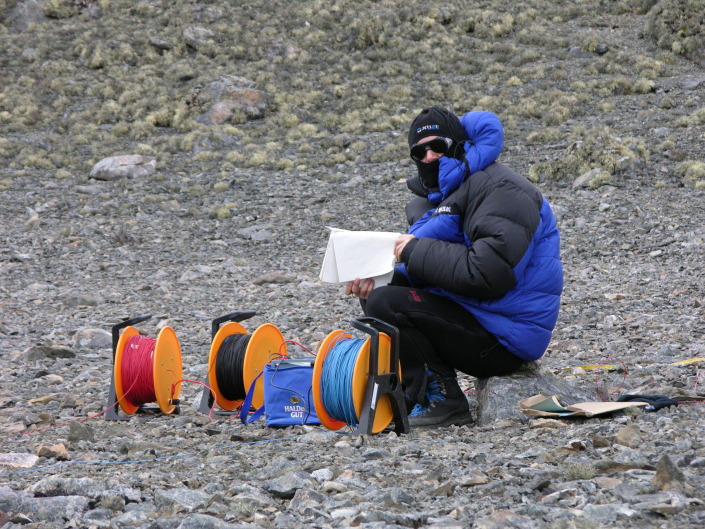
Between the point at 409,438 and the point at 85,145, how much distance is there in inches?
810

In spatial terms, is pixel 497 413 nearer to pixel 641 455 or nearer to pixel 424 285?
pixel 424 285

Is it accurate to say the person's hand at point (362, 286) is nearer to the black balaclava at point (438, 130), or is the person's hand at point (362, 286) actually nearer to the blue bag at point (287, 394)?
the blue bag at point (287, 394)

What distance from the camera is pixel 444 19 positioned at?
3044 cm

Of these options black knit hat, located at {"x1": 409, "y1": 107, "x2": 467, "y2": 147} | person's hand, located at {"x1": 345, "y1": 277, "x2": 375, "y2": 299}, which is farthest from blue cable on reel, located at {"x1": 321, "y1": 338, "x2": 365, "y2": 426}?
black knit hat, located at {"x1": 409, "y1": 107, "x2": 467, "y2": 147}

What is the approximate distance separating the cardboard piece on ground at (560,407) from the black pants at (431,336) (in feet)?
1.13

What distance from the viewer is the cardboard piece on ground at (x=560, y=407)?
175 inches

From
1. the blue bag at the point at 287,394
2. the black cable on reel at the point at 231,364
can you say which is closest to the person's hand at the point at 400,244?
the blue bag at the point at 287,394

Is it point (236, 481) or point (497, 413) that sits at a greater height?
point (236, 481)

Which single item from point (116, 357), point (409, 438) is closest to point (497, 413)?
point (409, 438)

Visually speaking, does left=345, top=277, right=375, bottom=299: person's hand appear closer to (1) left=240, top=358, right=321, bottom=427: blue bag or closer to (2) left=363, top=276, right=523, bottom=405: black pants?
(2) left=363, top=276, right=523, bottom=405: black pants

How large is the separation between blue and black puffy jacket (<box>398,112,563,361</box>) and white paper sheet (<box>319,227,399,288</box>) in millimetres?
194

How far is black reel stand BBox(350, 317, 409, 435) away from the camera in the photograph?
14.7 ft

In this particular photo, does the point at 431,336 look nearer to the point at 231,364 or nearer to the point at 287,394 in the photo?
the point at 287,394

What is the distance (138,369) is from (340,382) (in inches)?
66.6
